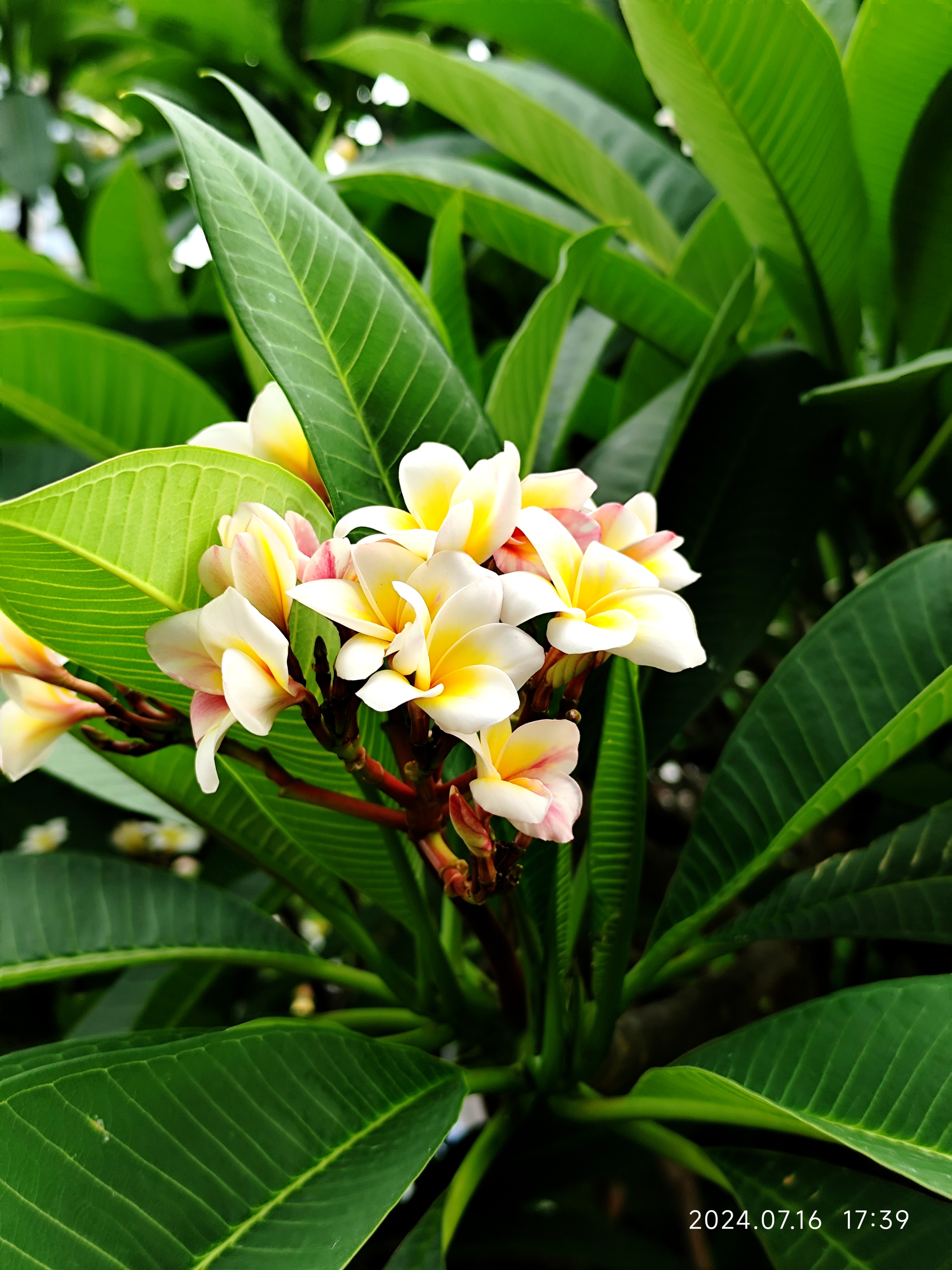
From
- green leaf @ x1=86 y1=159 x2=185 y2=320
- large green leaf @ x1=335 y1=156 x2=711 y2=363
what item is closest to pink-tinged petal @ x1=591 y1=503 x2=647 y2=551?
large green leaf @ x1=335 y1=156 x2=711 y2=363

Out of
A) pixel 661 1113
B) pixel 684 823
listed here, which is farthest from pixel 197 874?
pixel 661 1113

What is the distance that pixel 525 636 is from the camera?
0.38 meters

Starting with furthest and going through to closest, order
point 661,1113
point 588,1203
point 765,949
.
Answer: point 588,1203 → point 765,949 → point 661,1113

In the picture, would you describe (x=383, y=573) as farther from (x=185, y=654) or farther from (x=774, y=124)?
(x=774, y=124)

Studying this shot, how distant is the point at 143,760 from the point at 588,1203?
3.93ft

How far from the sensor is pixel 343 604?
0.38m

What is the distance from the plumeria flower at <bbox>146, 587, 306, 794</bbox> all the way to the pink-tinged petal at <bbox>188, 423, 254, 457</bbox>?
156mm

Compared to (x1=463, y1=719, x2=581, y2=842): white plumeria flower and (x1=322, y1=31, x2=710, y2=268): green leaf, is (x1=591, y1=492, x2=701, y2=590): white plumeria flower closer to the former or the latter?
(x1=463, y1=719, x2=581, y2=842): white plumeria flower

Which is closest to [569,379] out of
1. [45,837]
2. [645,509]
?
[645,509]

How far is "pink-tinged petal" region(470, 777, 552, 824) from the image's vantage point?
37 centimetres

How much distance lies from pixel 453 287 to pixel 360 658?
0.49m

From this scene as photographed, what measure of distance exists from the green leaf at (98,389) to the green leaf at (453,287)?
231mm

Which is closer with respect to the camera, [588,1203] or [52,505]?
[52,505]

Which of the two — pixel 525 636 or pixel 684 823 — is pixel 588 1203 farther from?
pixel 525 636
